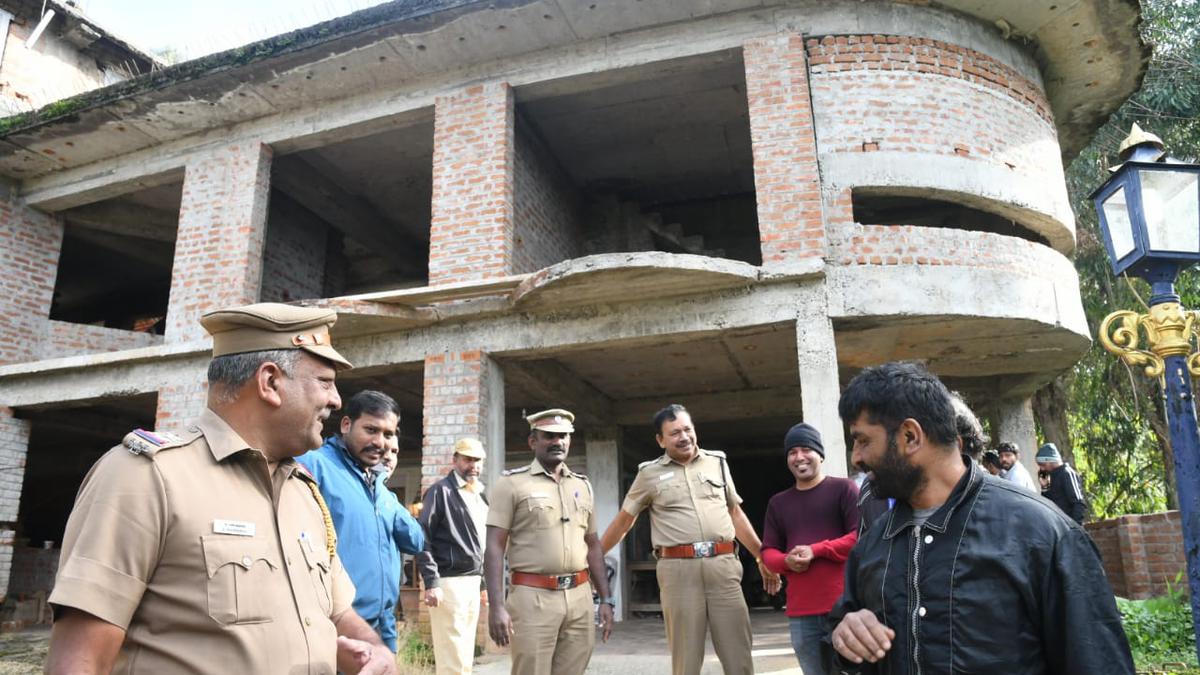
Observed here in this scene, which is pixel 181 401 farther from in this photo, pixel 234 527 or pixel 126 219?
pixel 234 527

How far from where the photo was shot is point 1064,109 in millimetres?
9750

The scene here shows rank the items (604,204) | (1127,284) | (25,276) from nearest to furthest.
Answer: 1. (1127,284)
2. (25,276)
3. (604,204)

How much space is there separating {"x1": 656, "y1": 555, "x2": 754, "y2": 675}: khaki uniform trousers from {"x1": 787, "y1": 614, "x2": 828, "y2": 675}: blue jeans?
0.45 m

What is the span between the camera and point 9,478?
392 inches

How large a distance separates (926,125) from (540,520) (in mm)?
5701

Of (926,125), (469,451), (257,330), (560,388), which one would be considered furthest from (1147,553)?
(257,330)

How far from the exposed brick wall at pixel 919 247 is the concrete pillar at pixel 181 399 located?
23.0ft

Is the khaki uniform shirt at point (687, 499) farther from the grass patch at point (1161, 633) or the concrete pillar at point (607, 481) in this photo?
the concrete pillar at point (607, 481)

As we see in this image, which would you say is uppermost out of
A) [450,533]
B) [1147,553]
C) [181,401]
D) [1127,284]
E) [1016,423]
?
[1127,284]

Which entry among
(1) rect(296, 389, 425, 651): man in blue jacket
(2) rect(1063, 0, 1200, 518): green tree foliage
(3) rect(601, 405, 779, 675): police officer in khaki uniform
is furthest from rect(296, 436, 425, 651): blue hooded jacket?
(2) rect(1063, 0, 1200, 518): green tree foliage

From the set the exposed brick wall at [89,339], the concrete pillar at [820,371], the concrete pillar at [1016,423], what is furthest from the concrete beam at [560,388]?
the exposed brick wall at [89,339]

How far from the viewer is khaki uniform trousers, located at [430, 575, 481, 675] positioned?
16.9ft

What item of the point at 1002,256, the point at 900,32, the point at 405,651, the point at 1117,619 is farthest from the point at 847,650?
the point at 900,32

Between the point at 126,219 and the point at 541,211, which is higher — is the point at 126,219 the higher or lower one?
the higher one
